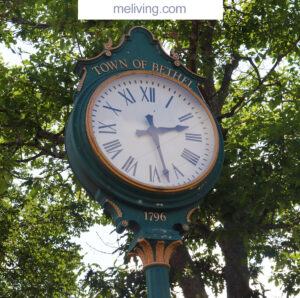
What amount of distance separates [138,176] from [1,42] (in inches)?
288

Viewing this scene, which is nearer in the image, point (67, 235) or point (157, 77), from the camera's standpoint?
point (157, 77)

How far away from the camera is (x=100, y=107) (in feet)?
13.9

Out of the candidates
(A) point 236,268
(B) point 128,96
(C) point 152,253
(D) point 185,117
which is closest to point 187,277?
(A) point 236,268

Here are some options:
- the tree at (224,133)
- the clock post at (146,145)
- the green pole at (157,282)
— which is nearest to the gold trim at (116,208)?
the clock post at (146,145)

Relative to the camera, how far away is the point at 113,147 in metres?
4.07

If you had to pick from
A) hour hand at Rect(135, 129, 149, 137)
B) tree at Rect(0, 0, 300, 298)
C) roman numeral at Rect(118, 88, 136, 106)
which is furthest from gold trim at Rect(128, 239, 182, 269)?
tree at Rect(0, 0, 300, 298)

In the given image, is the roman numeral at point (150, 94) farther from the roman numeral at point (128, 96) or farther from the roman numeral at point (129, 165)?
the roman numeral at point (129, 165)

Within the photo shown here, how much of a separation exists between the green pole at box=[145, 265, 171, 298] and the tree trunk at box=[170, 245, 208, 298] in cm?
344

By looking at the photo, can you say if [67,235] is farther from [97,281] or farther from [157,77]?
[157,77]

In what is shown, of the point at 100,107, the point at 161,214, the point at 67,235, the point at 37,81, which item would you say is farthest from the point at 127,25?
the point at 67,235

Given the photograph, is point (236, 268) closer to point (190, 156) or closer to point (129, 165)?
point (190, 156)

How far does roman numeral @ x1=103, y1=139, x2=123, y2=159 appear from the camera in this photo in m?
4.04

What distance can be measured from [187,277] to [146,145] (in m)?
3.62

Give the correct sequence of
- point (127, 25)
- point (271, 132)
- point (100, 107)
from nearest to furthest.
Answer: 1. point (100, 107)
2. point (271, 132)
3. point (127, 25)
